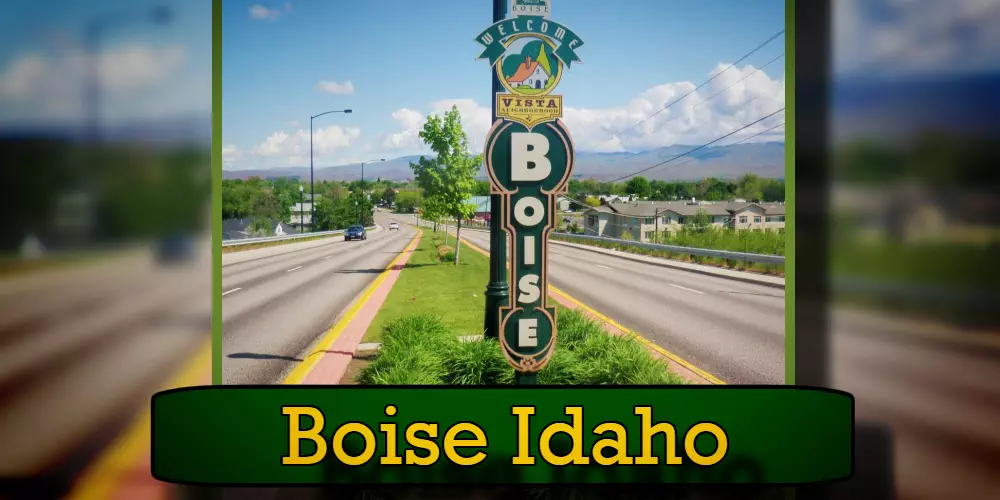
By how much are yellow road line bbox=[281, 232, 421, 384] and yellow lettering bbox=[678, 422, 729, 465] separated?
244 centimetres

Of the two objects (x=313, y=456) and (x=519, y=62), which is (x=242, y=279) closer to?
(x=313, y=456)

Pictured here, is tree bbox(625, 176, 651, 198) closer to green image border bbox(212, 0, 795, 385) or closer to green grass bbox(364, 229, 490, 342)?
green image border bbox(212, 0, 795, 385)

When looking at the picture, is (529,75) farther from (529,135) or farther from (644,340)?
(644,340)

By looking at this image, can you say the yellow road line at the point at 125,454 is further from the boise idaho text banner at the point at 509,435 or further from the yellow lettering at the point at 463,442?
the yellow lettering at the point at 463,442

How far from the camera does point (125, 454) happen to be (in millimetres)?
4156

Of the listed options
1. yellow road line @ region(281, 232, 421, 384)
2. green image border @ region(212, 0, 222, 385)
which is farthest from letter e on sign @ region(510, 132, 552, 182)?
green image border @ region(212, 0, 222, 385)

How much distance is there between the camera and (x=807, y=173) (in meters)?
3.42

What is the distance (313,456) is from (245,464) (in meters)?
0.38

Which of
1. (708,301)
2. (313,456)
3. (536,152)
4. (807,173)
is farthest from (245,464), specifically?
(807,173)

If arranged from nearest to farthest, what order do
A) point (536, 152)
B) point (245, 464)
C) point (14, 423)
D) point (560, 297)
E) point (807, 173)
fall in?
point (245, 464) → point (807, 173) → point (536, 152) → point (560, 297) → point (14, 423)

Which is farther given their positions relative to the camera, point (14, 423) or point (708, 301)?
A: point (14, 423)

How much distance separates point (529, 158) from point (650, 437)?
1929mm

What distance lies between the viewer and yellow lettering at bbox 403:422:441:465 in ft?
10.1

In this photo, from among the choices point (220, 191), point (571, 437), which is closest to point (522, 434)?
point (571, 437)
